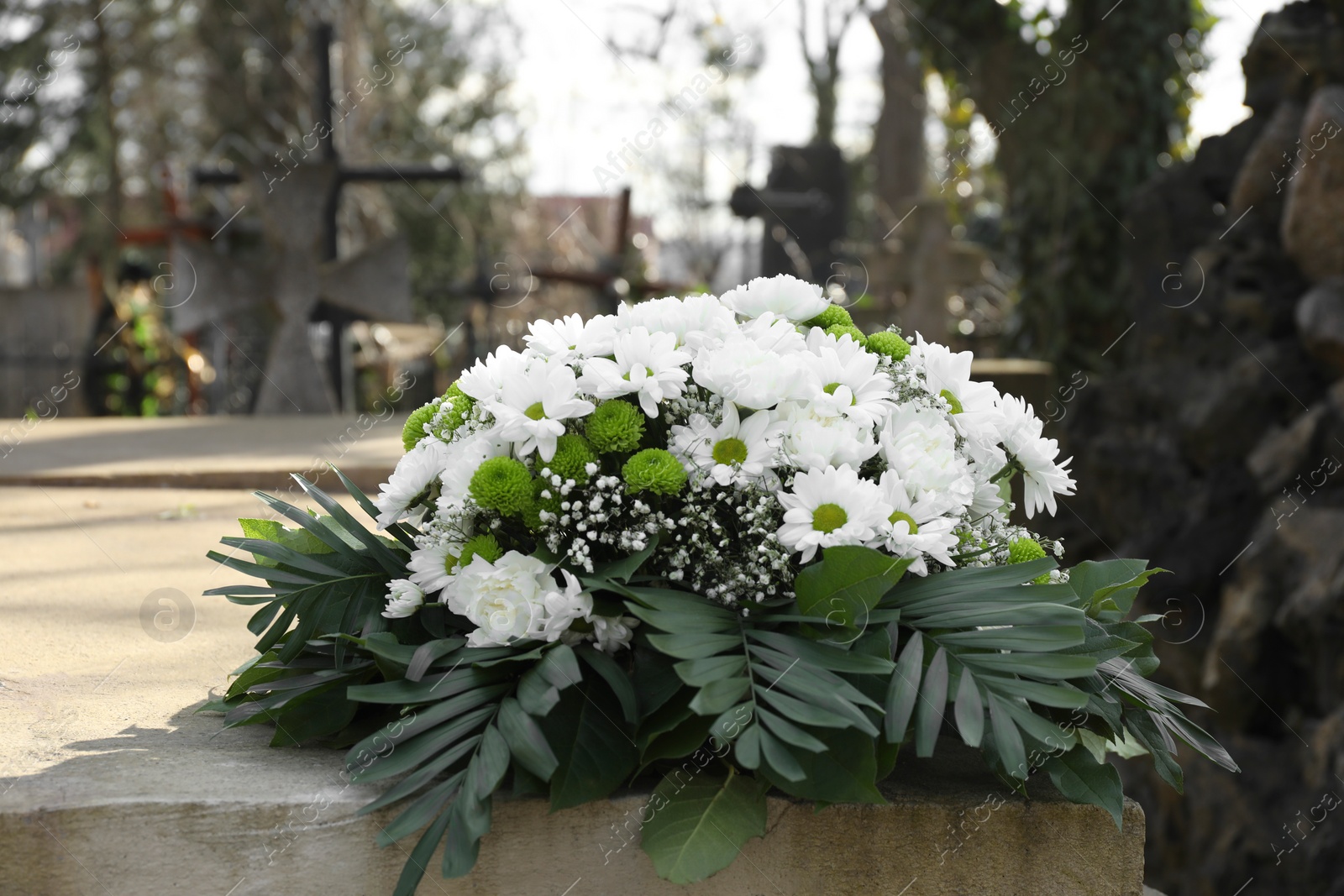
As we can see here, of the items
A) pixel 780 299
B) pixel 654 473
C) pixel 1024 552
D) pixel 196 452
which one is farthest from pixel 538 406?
pixel 196 452

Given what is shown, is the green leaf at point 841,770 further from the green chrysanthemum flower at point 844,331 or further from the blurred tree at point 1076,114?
the blurred tree at point 1076,114

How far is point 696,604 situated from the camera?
152 centimetres

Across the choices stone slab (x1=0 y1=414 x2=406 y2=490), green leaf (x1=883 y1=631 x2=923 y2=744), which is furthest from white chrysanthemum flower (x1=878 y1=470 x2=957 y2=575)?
stone slab (x1=0 y1=414 x2=406 y2=490)

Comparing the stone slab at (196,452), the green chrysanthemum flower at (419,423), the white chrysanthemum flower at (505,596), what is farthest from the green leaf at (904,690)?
the stone slab at (196,452)

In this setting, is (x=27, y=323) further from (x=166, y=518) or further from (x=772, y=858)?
(x=772, y=858)

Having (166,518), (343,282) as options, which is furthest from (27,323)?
(166,518)

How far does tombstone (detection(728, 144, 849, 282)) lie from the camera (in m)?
8.57

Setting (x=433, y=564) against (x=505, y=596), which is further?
(x=433, y=564)

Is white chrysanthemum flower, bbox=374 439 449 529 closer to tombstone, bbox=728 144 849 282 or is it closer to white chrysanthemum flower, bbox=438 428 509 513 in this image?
white chrysanthemum flower, bbox=438 428 509 513

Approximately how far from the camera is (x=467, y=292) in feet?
33.3

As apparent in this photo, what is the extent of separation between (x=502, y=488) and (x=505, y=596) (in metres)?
0.15

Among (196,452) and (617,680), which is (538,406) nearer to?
(617,680)

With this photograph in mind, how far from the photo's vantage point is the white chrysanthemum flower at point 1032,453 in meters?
1.75

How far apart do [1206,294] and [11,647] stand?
257 inches
